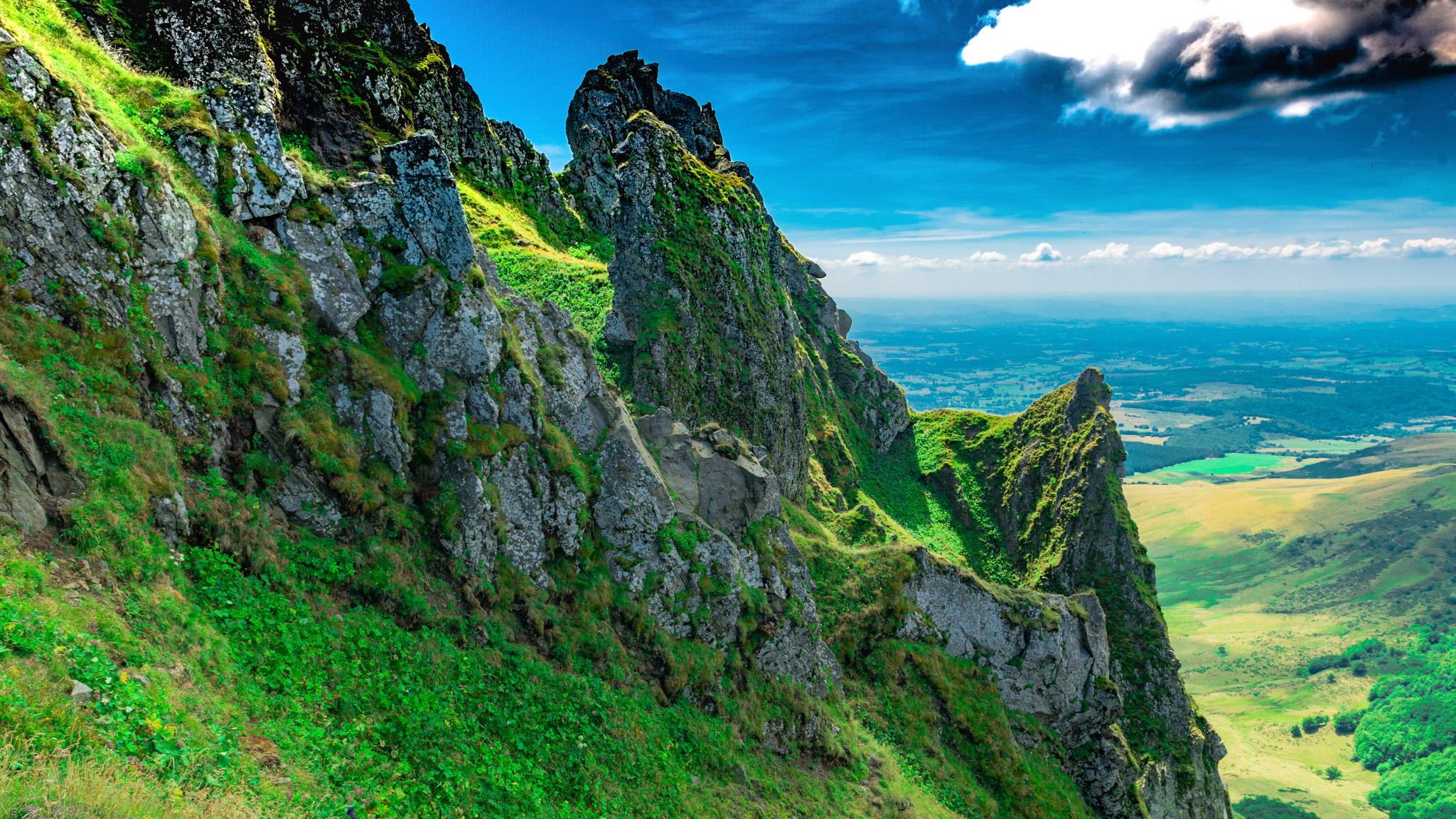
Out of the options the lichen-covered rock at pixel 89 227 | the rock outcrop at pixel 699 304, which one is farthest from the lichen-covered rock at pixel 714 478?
the lichen-covered rock at pixel 89 227

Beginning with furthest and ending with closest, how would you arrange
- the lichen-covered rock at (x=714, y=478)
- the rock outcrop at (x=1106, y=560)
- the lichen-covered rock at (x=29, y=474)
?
the rock outcrop at (x=1106, y=560) → the lichen-covered rock at (x=714, y=478) → the lichen-covered rock at (x=29, y=474)

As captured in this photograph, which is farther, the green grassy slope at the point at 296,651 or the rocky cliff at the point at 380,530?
the rocky cliff at the point at 380,530

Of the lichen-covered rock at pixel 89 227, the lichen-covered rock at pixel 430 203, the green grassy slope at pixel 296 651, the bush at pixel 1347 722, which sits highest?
the lichen-covered rock at pixel 430 203

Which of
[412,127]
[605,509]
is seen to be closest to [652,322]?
[412,127]

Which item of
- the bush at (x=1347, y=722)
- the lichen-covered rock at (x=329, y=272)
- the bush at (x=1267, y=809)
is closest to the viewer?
the lichen-covered rock at (x=329, y=272)

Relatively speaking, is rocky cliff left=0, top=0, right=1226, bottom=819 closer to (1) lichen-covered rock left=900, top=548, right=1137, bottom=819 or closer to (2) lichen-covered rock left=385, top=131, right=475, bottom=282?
(2) lichen-covered rock left=385, top=131, right=475, bottom=282

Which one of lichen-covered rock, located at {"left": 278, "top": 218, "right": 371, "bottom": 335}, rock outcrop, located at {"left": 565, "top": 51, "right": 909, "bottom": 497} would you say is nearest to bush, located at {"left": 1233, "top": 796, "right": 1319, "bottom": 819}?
rock outcrop, located at {"left": 565, "top": 51, "right": 909, "bottom": 497}

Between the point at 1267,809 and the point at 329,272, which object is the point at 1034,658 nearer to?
the point at 329,272

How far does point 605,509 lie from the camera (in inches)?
968

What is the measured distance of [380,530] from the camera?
1839 centimetres

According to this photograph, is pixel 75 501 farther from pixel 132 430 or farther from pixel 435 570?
pixel 435 570

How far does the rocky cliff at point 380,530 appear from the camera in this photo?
488 inches

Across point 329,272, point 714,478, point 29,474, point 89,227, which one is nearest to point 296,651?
point 29,474

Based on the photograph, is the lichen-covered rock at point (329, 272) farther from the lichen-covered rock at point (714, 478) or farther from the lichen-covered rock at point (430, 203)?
the lichen-covered rock at point (714, 478)
